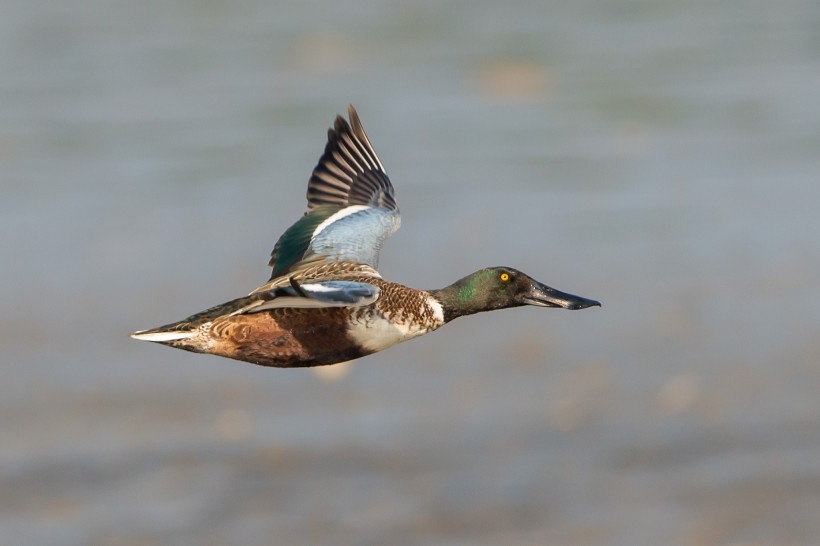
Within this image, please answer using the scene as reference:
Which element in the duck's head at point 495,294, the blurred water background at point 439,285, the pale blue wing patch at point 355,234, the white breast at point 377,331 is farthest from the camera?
the blurred water background at point 439,285

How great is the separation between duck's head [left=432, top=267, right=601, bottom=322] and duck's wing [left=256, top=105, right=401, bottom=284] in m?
0.78

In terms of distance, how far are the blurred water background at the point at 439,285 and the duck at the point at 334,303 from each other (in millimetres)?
5036

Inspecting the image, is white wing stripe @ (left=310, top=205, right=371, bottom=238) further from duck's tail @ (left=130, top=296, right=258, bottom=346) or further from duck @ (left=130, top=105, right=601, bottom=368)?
duck's tail @ (left=130, top=296, right=258, bottom=346)

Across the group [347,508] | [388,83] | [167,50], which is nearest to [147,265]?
[347,508]

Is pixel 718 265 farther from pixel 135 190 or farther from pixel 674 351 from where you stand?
pixel 135 190

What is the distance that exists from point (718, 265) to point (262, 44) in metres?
13.3

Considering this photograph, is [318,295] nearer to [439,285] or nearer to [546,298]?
[546,298]

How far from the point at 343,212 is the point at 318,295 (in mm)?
2875

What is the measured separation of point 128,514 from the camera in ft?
47.9

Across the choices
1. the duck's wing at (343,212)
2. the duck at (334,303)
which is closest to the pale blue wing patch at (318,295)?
the duck at (334,303)

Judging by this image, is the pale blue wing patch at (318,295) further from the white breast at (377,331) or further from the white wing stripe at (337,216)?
the white wing stripe at (337,216)

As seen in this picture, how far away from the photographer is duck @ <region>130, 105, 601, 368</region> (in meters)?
7.92

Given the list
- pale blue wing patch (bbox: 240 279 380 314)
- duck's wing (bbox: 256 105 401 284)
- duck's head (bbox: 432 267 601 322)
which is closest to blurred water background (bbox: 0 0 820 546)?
duck's wing (bbox: 256 105 401 284)

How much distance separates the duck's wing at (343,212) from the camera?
31.0 feet
